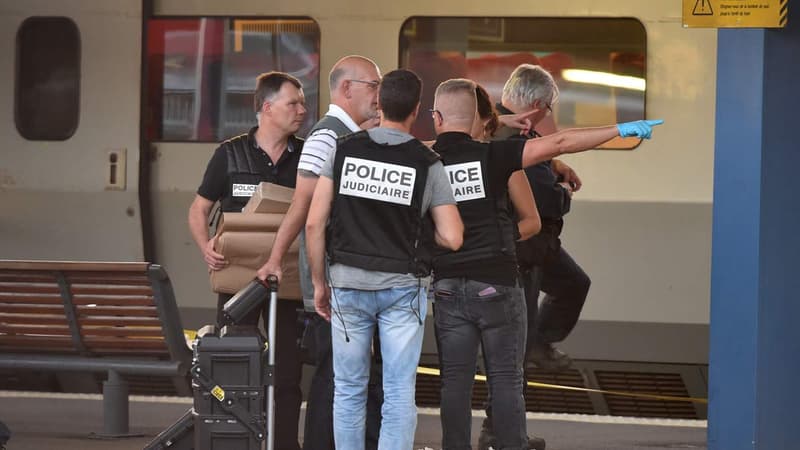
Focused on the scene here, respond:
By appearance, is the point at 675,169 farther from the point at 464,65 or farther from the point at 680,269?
the point at 464,65

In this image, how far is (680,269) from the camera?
7086 millimetres

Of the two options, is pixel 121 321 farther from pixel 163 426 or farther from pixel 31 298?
pixel 163 426

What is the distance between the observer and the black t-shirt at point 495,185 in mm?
4746

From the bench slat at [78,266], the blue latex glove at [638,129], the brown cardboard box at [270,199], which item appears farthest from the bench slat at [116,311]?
the blue latex glove at [638,129]

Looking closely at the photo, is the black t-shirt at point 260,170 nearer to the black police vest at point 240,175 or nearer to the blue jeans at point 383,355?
the black police vest at point 240,175

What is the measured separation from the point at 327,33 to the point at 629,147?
1747 millimetres

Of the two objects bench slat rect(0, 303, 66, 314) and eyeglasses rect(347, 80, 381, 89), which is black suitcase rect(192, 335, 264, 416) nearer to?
eyeglasses rect(347, 80, 381, 89)

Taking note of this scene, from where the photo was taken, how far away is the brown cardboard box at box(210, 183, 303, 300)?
5086 millimetres

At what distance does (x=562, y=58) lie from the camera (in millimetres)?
7152

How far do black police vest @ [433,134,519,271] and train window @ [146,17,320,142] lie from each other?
2.78m

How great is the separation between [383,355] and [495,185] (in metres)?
0.74

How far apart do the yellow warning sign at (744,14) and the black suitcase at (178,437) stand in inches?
96.0

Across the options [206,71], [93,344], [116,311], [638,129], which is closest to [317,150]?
[638,129]

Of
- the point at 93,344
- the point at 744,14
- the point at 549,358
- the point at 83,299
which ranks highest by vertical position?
the point at 744,14
